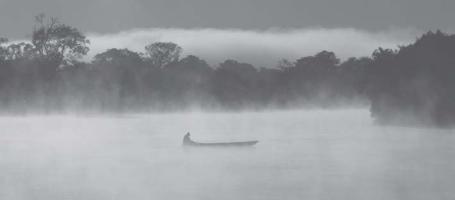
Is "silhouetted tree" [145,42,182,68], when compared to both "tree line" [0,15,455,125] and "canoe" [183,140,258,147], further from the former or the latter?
"canoe" [183,140,258,147]

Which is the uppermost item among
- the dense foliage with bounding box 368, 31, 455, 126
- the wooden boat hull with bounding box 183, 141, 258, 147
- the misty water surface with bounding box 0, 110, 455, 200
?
the dense foliage with bounding box 368, 31, 455, 126

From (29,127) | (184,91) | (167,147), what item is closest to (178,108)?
(184,91)

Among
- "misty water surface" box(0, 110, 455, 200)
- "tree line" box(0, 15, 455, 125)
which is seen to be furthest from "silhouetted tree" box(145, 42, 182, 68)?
"misty water surface" box(0, 110, 455, 200)

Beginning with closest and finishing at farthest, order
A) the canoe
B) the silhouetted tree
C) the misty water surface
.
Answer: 1. the misty water surface
2. the canoe
3. the silhouetted tree

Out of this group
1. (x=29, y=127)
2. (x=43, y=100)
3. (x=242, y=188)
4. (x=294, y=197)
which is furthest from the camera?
(x=43, y=100)

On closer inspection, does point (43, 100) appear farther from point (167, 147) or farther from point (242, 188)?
point (242, 188)

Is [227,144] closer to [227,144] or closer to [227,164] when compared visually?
[227,144]

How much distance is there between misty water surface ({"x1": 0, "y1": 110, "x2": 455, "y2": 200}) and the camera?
3916cm

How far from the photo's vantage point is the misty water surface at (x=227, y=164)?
3916 centimetres

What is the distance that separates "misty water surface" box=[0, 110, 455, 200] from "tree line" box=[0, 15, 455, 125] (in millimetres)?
5245

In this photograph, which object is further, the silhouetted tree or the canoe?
the silhouetted tree

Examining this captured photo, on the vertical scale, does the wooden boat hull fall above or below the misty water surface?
above

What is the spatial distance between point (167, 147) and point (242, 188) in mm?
30684

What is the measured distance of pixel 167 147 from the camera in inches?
2771
